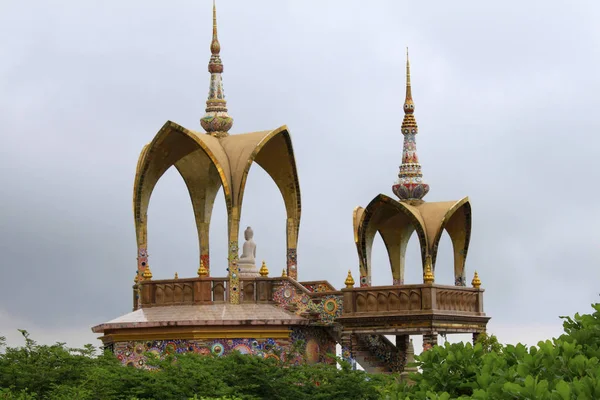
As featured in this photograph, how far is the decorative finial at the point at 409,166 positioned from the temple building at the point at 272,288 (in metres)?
0.02

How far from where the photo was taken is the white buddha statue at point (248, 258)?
1265 inches

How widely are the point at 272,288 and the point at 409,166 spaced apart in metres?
4.37

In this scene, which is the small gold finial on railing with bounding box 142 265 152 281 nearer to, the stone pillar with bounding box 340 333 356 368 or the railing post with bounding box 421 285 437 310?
the stone pillar with bounding box 340 333 356 368

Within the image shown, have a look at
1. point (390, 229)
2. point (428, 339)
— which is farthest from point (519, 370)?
point (390, 229)

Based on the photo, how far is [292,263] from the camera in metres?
32.8

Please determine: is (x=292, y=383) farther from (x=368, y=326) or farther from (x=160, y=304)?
(x=160, y=304)

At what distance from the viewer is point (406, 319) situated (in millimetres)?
28750

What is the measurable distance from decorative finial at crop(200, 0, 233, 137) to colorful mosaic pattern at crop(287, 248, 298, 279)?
11.2ft

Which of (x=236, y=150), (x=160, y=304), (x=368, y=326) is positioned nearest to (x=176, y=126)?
(x=236, y=150)

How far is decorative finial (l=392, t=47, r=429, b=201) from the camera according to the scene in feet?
102

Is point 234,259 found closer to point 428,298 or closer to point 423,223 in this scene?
point 423,223

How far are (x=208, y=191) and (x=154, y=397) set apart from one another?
956 centimetres

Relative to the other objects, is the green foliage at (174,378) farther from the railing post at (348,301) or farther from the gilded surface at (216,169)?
the gilded surface at (216,169)

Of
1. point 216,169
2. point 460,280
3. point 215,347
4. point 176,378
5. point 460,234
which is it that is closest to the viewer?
point 176,378
